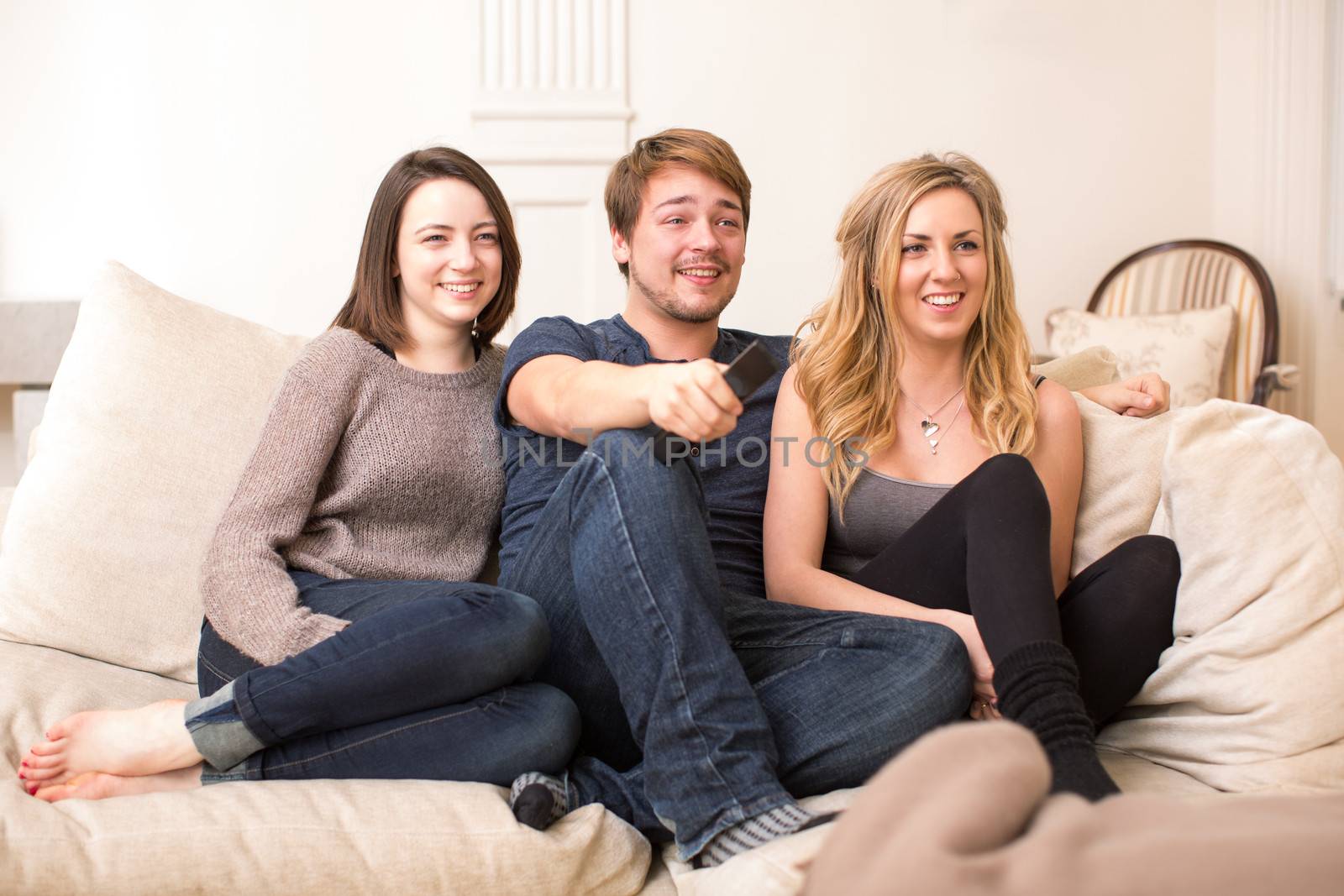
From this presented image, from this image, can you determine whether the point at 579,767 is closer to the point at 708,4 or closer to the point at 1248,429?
the point at 1248,429

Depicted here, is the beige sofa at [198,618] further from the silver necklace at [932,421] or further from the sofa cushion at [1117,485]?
the silver necklace at [932,421]

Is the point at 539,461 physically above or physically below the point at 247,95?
below

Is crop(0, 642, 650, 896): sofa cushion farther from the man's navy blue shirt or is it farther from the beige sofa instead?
the man's navy blue shirt

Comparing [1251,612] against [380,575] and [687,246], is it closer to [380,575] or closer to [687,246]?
[687,246]

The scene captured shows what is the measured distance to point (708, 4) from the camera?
2998mm

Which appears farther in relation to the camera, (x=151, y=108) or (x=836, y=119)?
(x=836, y=119)

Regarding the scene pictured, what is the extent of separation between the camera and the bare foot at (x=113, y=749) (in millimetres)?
1151

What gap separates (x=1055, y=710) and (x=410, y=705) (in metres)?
0.65

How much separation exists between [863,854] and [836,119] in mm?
2695

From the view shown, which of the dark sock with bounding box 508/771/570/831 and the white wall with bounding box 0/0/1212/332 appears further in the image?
the white wall with bounding box 0/0/1212/332

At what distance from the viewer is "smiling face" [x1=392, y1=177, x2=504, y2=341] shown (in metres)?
1.52

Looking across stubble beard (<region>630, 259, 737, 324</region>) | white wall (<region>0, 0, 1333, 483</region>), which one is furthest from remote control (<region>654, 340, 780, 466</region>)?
white wall (<region>0, 0, 1333, 483</region>)

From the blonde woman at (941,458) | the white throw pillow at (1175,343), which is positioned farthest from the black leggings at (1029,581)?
the white throw pillow at (1175,343)

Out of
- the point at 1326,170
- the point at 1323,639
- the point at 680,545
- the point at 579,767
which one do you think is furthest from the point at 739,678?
the point at 1326,170
